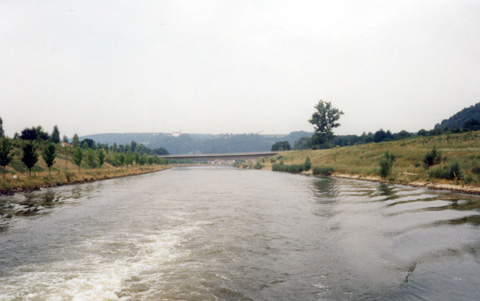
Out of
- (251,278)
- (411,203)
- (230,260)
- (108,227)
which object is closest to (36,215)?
(108,227)

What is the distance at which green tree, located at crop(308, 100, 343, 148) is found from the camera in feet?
479

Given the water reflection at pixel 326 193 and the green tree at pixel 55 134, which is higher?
the green tree at pixel 55 134

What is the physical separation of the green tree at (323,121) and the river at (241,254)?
122 meters

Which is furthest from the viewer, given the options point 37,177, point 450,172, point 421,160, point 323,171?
point 323,171

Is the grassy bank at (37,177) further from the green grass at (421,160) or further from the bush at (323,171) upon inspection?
the green grass at (421,160)

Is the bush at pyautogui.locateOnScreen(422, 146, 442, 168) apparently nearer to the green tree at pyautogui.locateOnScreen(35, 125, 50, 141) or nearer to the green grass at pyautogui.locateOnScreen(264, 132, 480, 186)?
the green grass at pyautogui.locateOnScreen(264, 132, 480, 186)

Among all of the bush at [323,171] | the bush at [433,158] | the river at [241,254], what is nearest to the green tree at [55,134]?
the bush at [323,171]

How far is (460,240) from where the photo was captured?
1669 cm

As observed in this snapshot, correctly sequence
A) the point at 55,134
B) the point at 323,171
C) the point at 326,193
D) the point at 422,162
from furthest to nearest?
the point at 55,134 < the point at 323,171 < the point at 422,162 < the point at 326,193

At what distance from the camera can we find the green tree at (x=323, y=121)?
14600 centimetres

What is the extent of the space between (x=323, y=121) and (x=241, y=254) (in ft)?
459

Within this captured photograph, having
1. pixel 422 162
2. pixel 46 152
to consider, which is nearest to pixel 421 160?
pixel 422 162

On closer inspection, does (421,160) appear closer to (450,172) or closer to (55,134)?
(450,172)

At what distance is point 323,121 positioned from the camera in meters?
148
